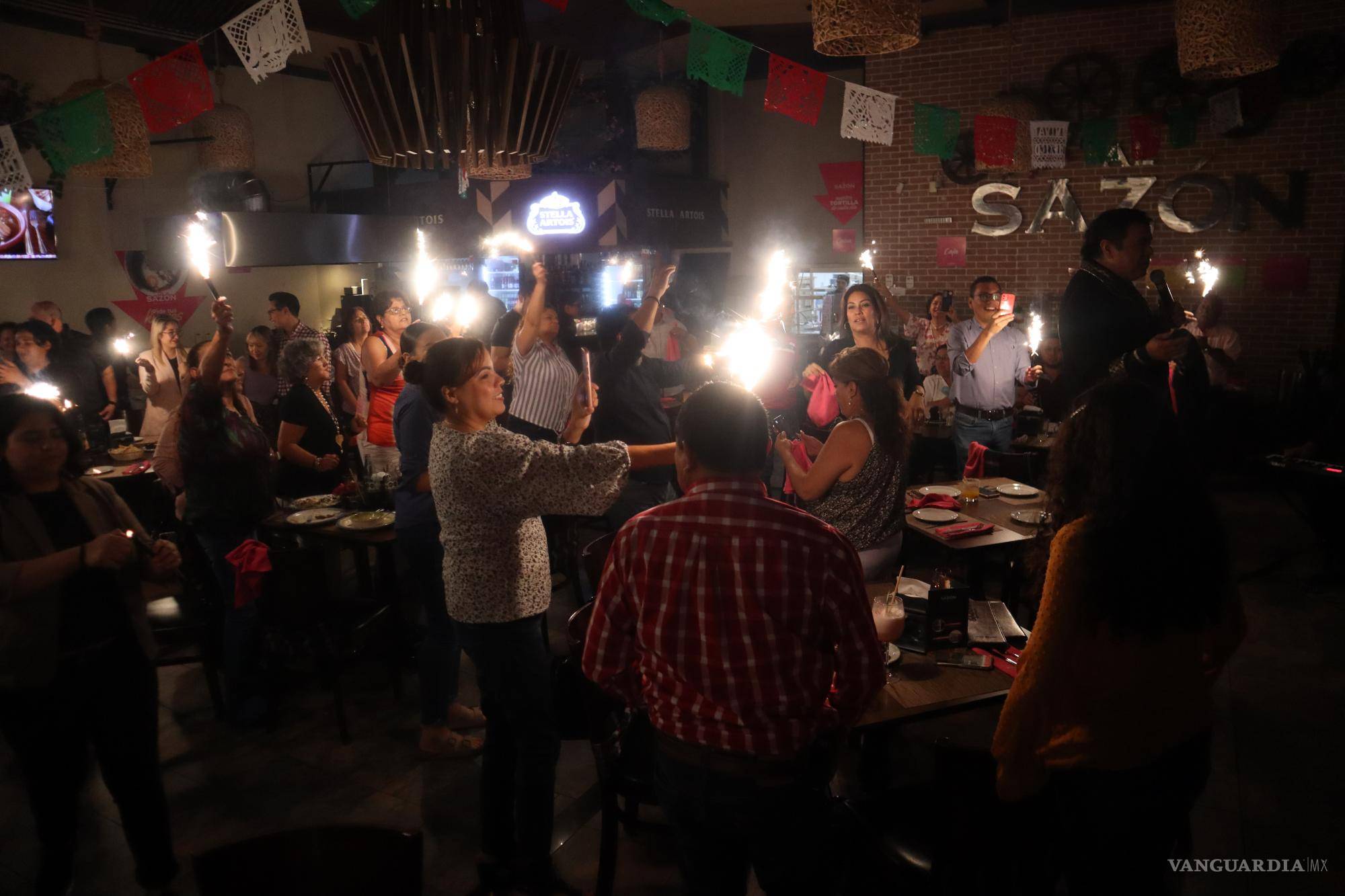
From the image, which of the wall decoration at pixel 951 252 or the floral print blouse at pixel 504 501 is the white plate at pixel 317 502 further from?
the wall decoration at pixel 951 252

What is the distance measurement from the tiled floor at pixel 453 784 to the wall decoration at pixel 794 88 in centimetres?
367

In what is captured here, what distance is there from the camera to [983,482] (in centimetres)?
491

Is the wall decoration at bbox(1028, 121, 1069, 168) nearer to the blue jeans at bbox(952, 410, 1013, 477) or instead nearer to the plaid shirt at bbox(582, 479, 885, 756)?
the blue jeans at bbox(952, 410, 1013, 477)

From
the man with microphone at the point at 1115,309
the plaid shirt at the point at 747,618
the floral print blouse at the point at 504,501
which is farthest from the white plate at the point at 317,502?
the man with microphone at the point at 1115,309

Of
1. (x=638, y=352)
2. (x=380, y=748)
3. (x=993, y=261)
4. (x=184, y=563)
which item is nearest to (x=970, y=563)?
(x=638, y=352)

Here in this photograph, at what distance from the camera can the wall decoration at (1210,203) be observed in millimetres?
8406

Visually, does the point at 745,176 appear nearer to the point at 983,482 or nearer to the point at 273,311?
the point at 273,311

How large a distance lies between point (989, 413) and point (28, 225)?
973cm

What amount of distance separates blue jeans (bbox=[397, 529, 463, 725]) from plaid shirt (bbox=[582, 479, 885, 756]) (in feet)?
5.94

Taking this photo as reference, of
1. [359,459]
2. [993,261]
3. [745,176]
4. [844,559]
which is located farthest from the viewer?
[745,176]

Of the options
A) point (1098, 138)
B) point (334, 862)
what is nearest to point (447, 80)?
point (334, 862)

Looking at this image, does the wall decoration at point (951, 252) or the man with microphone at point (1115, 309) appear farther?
the wall decoration at point (951, 252)

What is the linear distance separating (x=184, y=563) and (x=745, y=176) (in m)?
10.4

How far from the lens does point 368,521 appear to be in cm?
442
